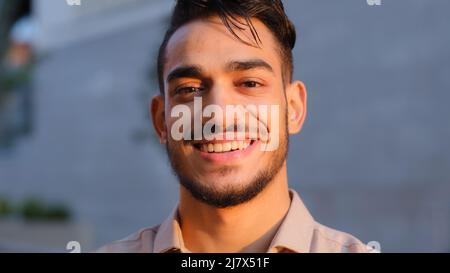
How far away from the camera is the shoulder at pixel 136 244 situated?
2627mm

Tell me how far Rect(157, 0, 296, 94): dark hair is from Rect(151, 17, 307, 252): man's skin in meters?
0.02

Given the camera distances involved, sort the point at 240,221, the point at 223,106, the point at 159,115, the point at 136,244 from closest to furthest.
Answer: the point at 223,106
the point at 240,221
the point at 159,115
the point at 136,244

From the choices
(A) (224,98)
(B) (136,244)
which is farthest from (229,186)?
(B) (136,244)

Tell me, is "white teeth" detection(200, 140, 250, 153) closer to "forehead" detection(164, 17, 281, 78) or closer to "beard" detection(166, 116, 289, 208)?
"beard" detection(166, 116, 289, 208)

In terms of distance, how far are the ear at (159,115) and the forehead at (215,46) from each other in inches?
6.7

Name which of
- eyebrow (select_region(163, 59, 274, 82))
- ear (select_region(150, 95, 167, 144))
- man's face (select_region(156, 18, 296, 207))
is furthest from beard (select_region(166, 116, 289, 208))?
eyebrow (select_region(163, 59, 274, 82))

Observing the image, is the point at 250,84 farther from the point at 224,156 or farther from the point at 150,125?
the point at 150,125

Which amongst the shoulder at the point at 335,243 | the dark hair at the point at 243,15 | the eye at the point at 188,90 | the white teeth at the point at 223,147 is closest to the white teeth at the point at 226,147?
the white teeth at the point at 223,147

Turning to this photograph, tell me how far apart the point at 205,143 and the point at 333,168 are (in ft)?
20.2

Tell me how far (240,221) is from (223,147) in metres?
0.31

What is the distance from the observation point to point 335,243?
249cm

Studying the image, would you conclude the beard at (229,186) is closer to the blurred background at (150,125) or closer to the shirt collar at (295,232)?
the shirt collar at (295,232)

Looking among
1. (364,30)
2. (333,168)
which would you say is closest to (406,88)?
(364,30)
